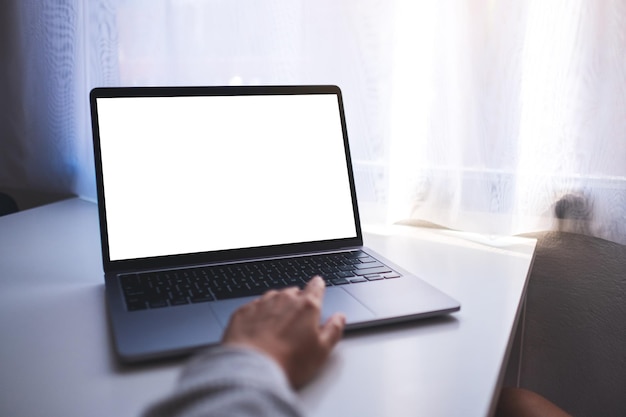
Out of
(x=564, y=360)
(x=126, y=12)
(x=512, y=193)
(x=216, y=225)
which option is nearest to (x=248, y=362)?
(x=216, y=225)

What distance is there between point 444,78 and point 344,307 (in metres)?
0.54

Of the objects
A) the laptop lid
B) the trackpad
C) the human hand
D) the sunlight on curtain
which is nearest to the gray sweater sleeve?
the human hand

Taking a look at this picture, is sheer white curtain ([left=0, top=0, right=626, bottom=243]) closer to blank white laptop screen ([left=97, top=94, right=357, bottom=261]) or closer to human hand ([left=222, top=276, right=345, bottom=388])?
blank white laptop screen ([left=97, top=94, right=357, bottom=261])

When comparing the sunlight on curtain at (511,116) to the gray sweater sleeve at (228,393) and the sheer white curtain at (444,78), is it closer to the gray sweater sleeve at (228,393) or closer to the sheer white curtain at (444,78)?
the sheer white curtain at (444,78)

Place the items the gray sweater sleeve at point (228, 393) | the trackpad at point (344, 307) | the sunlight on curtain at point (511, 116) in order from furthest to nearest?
the sunlight on curtain at point (511, 116) < the trackpad at point (344, 307) < the gray sweater sleeve at point (228, 393)

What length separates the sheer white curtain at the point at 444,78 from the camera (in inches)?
38.8

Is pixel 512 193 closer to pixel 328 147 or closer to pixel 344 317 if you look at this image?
pixel 328 147

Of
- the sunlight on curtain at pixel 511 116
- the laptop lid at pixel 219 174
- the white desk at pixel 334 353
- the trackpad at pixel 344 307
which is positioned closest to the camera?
the white desk at pixel 334 353

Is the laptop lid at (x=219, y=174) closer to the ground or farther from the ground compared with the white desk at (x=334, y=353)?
farther from the ground

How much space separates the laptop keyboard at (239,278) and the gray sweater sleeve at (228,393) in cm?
26

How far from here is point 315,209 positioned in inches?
36.8

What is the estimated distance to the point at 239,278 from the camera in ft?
2.57

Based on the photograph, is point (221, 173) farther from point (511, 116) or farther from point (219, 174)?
point (511, 116)

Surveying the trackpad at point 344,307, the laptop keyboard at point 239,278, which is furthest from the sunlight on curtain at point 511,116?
the trackpad at point 344,307
